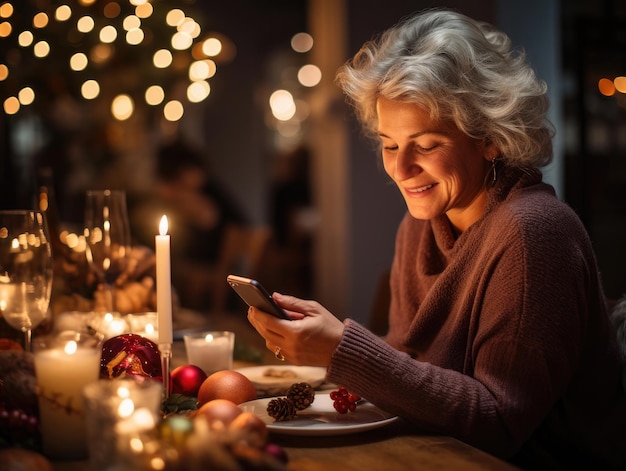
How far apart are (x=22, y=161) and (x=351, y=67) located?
4849mm

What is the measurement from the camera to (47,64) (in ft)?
8.28

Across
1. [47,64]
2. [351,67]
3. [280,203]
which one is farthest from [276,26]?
[351,67]

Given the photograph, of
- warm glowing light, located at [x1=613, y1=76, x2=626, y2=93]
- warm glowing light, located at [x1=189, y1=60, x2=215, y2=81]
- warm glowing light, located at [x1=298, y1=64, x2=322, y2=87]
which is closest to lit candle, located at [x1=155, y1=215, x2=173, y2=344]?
warm glowing light, located at [x1=189, y1=60, x2=215, y2=81]

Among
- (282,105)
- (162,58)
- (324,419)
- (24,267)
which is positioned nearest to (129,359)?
(24,267)

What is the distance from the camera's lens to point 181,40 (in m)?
2.44

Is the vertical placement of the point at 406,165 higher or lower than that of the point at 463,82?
lower

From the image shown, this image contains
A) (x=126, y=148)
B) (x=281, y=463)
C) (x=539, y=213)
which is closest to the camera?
(x=281, y=463)

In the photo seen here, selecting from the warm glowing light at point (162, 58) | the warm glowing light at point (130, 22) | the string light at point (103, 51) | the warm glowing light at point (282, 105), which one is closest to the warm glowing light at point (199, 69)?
the string light at point (103, 51)

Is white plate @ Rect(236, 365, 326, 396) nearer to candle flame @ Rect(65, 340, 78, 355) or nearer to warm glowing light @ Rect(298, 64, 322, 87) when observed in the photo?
candle flame @ Rect(65, 340, 78, 355)

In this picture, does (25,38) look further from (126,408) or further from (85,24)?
(126,408)

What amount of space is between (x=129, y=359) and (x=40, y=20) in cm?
124

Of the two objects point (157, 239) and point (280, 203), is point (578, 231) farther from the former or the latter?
point (280, 203)

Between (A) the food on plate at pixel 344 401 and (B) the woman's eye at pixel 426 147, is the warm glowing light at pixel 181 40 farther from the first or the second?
(A) the food on plate at pixel 344 401

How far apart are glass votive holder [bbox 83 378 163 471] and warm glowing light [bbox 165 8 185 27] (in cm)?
161
